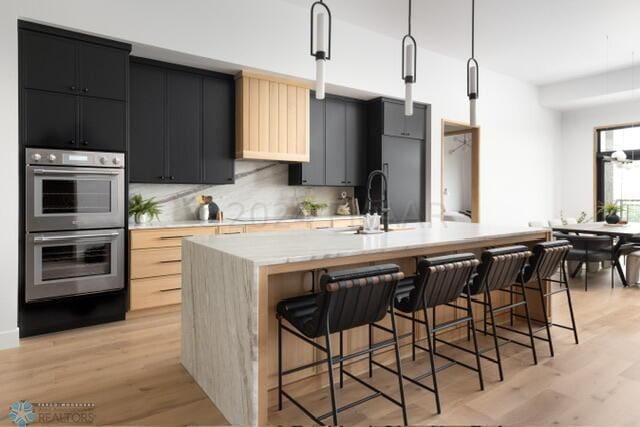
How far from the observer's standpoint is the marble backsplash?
4707mm

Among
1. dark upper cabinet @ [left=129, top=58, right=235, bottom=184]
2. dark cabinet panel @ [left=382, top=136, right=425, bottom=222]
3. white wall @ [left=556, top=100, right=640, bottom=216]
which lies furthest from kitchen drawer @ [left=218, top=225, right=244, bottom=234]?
white wall @ [left=556, top=100, right=640, bottom=216]

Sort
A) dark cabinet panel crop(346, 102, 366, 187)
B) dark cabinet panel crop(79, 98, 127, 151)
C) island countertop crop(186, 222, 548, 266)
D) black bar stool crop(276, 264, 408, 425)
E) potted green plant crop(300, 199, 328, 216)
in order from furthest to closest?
dark cabinet panel crop(346, 102, 366, 187) < potted green plant crop(300, 199, 328, 216) < dark cabinet panel crop(79, 98, 127, 151) < island countertop crop(186, 222, 548, 266) < black bar stool crop(276, 264, 408, 425)

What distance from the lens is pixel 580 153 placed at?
8492 millimetres

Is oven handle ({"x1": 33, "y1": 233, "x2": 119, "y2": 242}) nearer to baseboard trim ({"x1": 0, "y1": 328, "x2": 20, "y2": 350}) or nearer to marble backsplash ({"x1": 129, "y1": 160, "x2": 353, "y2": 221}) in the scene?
baseboard trim ({"x1": 0, "y1": 328, "x2": 20, "y2": 350})

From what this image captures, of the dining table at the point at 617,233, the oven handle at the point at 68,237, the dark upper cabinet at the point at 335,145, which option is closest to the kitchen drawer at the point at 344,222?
the dark upper cabinet at the point at 335,145

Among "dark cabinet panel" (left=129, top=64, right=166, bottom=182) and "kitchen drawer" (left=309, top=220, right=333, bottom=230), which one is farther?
"kitchen drawer" (left=309, top=220, right=333, bottom=230)

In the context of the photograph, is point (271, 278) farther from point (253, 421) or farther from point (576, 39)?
point (576, 39)

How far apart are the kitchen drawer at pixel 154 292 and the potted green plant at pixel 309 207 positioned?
194 centimetres

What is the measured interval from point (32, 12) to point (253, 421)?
351 centimetres

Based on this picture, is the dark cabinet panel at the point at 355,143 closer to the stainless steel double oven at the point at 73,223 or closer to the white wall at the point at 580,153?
the stainless steel double oven at the point at 73,223

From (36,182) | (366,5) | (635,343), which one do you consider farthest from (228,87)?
(635,343)

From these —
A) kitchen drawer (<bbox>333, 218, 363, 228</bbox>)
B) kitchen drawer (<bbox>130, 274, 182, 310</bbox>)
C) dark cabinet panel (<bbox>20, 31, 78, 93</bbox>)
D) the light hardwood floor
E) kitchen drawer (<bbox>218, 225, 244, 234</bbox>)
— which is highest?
dark cabinet panel (<bbox>20, 31, 78, 93</bbox>)

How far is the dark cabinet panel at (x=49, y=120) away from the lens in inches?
132

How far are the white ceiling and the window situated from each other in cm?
174
